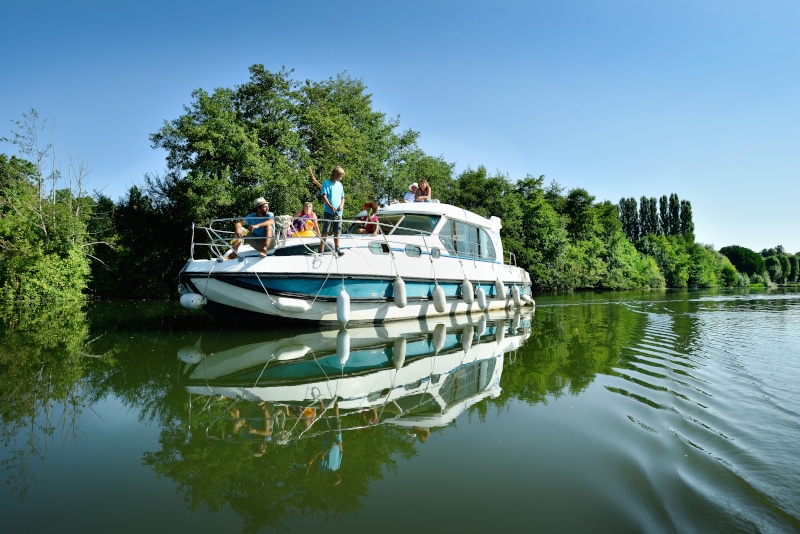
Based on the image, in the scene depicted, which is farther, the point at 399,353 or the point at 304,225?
the point at 304,225

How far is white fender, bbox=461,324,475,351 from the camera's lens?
8266mm

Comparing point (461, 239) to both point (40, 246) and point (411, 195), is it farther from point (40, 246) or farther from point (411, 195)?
point (40, 246)

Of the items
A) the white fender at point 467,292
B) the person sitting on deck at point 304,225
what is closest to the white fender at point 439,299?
the white fender at point 467,292

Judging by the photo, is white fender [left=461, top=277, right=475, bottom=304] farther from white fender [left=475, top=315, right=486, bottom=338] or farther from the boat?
white fender [left=475, top=315, right=486, bottom=338]

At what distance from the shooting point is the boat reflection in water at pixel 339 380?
162 inches

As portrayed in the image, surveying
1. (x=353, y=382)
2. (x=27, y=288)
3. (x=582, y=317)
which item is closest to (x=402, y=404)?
(x=353, y=382)

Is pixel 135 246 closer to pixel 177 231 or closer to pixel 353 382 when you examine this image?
pixel 177 231

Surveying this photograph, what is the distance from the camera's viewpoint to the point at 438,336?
9.31 metres

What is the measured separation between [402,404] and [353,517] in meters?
2.14

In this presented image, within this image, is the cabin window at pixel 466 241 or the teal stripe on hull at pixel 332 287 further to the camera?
the cabin window at pixel 466 241

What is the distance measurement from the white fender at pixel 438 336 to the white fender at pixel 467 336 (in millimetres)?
373

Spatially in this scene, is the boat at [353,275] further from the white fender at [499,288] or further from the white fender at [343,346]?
the white fender at [499,288]

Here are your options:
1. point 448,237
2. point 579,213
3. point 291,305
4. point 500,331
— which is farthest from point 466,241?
point 579,213

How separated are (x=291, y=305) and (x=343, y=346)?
1759mm
